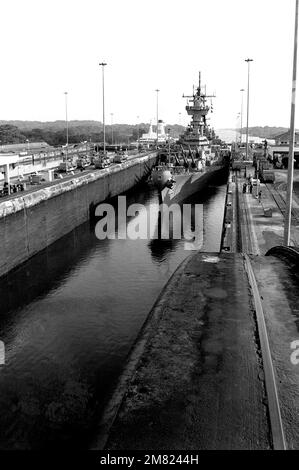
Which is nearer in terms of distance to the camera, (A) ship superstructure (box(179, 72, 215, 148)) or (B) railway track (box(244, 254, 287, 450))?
(B) railway track (box(244, 254, 287, 450))

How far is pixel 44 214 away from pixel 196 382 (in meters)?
30.7

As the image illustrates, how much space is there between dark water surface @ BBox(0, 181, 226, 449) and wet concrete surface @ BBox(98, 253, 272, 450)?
448 centimetres

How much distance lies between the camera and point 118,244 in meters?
38.8

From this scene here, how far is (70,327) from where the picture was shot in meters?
22.0

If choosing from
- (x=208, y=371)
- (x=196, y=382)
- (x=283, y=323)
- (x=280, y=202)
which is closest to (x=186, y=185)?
(x=280, y=202)

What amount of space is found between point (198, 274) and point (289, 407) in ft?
30.5

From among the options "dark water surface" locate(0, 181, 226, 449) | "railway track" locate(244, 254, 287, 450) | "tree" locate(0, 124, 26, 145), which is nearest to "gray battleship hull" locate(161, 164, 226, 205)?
"dark water surface" locate(0, 181, 226, 449)

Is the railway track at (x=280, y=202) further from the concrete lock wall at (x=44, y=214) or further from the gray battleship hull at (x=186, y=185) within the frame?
the concrete lock wall at (x=44, y=214)

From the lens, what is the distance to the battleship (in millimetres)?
55844

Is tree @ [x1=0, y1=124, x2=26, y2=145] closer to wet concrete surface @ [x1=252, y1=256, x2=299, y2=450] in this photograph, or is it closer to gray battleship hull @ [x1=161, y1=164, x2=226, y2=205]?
gray battleship hull @ [x1=161, y1=164, x2=226, y2=205]

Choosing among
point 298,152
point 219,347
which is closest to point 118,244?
point 219,347

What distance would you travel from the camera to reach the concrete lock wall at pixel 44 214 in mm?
31750

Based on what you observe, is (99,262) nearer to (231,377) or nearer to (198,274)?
(198,274)

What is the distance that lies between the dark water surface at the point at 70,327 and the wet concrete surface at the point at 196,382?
176 inches
